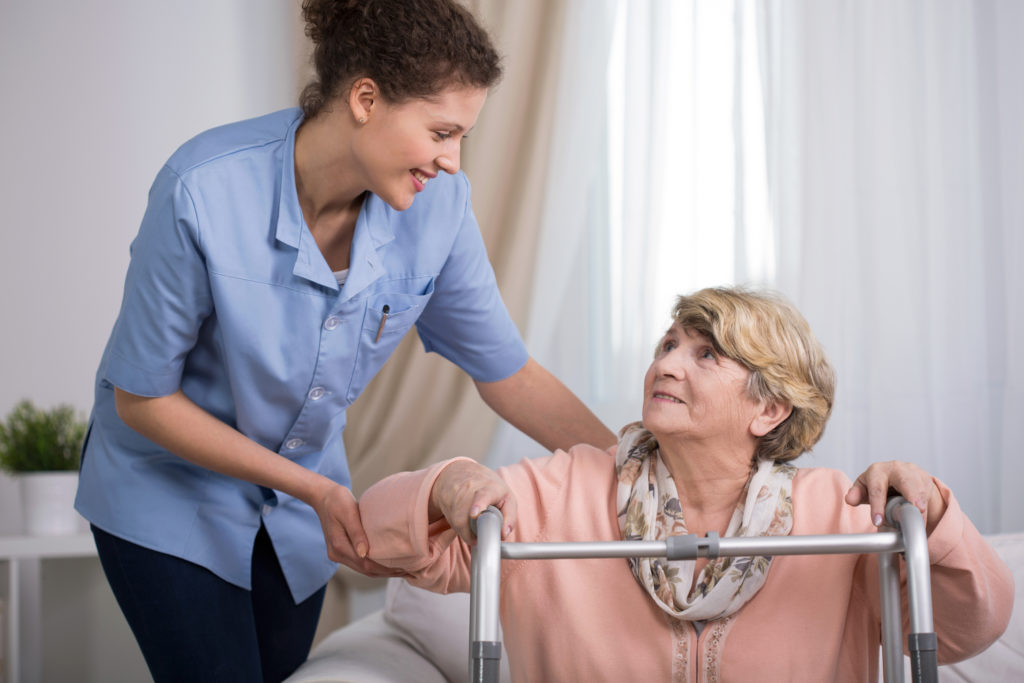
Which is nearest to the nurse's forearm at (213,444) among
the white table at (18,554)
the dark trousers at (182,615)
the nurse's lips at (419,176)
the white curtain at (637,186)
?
the dark trousers at (182,615)

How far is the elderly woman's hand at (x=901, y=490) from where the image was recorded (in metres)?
1.19

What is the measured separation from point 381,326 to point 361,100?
0.37m

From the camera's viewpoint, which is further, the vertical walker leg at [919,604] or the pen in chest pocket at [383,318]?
the pen in chest pocket at [383,318]

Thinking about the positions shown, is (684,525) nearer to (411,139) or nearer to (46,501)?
(411,139)

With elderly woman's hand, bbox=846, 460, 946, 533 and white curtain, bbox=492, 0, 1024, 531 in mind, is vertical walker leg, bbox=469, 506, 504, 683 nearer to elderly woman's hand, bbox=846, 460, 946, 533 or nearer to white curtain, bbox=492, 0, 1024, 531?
elderly woman's hand, bbox=846, 460, 946, 533

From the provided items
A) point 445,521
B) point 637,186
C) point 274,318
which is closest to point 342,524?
point 445,521

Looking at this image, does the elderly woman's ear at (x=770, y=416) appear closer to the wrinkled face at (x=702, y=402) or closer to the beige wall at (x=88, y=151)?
the wrinkled face at (x=702, y=402)

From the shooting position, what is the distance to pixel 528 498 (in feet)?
5.10

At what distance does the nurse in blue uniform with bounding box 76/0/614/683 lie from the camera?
130 cm

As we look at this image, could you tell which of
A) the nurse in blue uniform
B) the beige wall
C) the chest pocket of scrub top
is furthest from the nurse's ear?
the beige wall

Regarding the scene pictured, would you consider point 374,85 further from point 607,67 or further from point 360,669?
point 607,67

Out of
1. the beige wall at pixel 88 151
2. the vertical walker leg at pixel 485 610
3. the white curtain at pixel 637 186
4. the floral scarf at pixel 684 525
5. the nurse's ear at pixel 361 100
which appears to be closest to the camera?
the vertical walker leg at pixel 485 610

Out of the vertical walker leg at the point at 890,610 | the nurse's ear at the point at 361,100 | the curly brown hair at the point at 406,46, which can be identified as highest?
the curly brown hair at the point at 406,46

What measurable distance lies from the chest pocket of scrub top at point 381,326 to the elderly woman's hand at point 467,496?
0.29 metres
